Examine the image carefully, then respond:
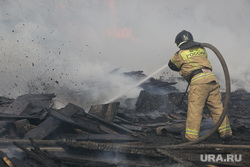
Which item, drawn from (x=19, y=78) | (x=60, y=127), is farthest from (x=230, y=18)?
(x=60, y=127)

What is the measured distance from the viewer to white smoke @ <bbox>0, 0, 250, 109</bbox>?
9.85 meters

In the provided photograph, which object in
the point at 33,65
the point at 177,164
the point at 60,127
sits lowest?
the point at 177,164

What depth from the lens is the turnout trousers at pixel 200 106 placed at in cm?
404

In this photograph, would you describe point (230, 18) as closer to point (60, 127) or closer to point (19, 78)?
point (19, 78)

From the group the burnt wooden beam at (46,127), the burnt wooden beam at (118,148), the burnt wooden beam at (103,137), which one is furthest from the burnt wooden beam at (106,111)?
the burnt wooden beam at (118,148)

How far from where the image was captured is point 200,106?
4145 millimetres

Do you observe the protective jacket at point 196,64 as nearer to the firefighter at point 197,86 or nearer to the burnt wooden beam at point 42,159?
the firefighter at point 197,86

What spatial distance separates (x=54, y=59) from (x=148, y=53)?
28.3 ft

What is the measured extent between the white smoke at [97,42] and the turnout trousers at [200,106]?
4.17 meters

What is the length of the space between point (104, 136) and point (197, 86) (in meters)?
2.11

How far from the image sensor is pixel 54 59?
11781 millimetres

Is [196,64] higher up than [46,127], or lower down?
higher up

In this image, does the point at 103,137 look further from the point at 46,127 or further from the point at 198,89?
the point at 198,89

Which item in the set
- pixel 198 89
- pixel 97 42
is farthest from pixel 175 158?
pixel 97 42
